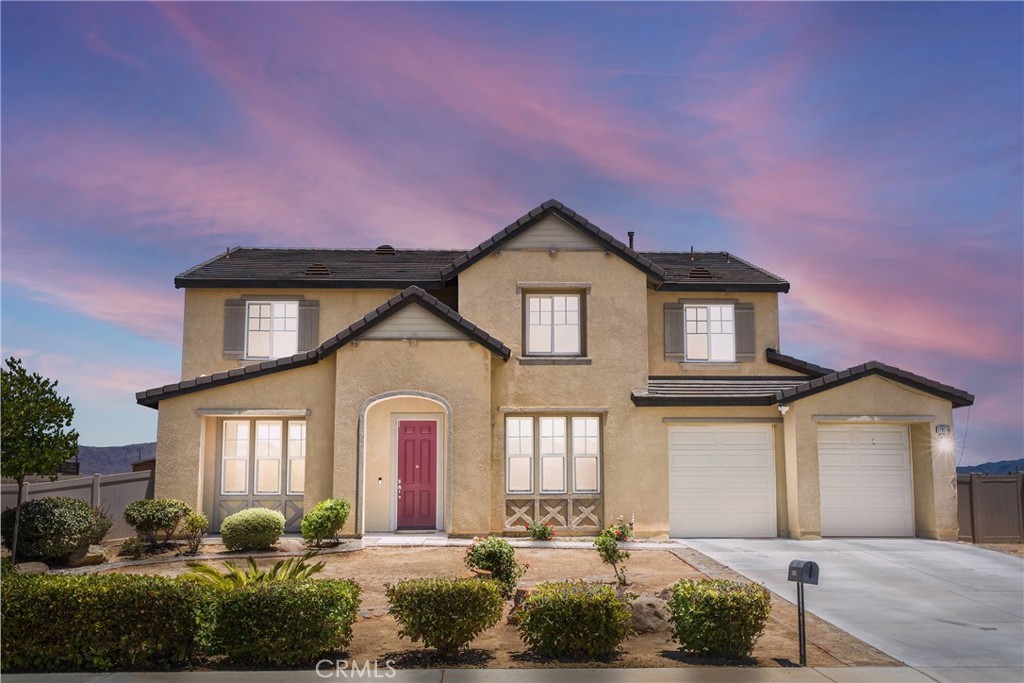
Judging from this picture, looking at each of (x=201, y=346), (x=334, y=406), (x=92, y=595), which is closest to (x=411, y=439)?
(x=334, y=406)

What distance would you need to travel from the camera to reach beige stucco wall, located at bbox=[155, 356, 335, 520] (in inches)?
732

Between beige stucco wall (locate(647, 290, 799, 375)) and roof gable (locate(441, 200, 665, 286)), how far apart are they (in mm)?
1573

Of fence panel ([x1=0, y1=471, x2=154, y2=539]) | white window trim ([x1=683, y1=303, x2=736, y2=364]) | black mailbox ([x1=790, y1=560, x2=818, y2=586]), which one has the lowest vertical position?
black mailbox ([x1=790, y1=560, x2=818, y2=586])

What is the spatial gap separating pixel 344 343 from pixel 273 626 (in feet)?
35.4

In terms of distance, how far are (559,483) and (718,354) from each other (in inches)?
227

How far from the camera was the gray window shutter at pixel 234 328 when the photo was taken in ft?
70.2

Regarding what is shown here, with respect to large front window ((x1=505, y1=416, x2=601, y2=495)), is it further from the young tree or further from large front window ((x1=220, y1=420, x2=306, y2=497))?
the young tree

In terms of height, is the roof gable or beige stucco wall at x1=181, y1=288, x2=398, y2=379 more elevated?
the roof gable

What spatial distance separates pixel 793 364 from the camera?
2170 cm

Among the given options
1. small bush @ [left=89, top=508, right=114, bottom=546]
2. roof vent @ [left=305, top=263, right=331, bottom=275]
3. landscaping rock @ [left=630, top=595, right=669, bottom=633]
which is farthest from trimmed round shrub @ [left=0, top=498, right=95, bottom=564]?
landscaping rock @ [left=630, top=595, right=669, bottom=633]

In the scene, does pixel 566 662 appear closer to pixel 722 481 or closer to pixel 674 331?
pixel 722 481

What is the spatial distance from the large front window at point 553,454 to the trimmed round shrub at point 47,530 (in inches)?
352

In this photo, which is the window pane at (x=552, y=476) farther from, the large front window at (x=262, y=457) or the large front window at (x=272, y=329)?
the large front window at (x=272, y=329)

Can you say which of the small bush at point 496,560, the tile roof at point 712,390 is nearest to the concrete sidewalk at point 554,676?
the small bush at point 496,560
